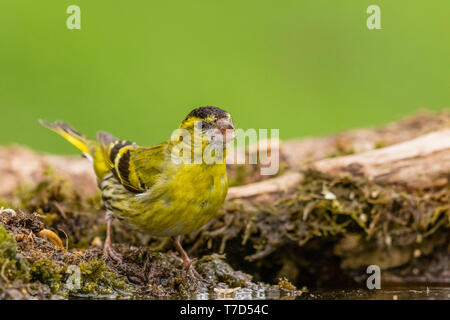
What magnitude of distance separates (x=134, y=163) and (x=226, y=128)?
1.10m

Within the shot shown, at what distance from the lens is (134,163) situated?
543 centimetres

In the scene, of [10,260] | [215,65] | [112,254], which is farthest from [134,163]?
[215,65]

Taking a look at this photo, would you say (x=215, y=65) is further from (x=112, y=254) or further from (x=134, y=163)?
(x=112, y=254)

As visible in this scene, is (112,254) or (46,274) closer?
(46,274)

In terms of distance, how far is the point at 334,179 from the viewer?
245 inches

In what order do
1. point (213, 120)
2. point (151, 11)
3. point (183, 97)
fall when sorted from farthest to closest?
point (151, 11)
point (183, 97)
point (213, 120)

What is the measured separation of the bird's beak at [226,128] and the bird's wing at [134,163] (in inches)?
24.2

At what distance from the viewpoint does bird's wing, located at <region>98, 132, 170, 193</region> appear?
16.8 ft

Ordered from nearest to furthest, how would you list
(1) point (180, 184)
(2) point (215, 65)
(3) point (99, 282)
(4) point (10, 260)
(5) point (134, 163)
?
(4) point (10, 260)
(3) point (99, 282)
(1) point (180, 184)
(5) point (134, 163)
(2) point (215, 65)

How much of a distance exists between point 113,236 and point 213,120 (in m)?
2.10

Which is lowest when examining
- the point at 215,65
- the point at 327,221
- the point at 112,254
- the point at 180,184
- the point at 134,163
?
the point at 112,254

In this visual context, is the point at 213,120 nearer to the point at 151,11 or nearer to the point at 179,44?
the point at 179,44

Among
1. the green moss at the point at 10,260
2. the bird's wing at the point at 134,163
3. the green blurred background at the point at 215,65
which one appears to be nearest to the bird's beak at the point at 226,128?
the bird's wing at the point at 134,163

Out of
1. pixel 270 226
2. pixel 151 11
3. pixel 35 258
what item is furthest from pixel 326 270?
pixel 151 11
